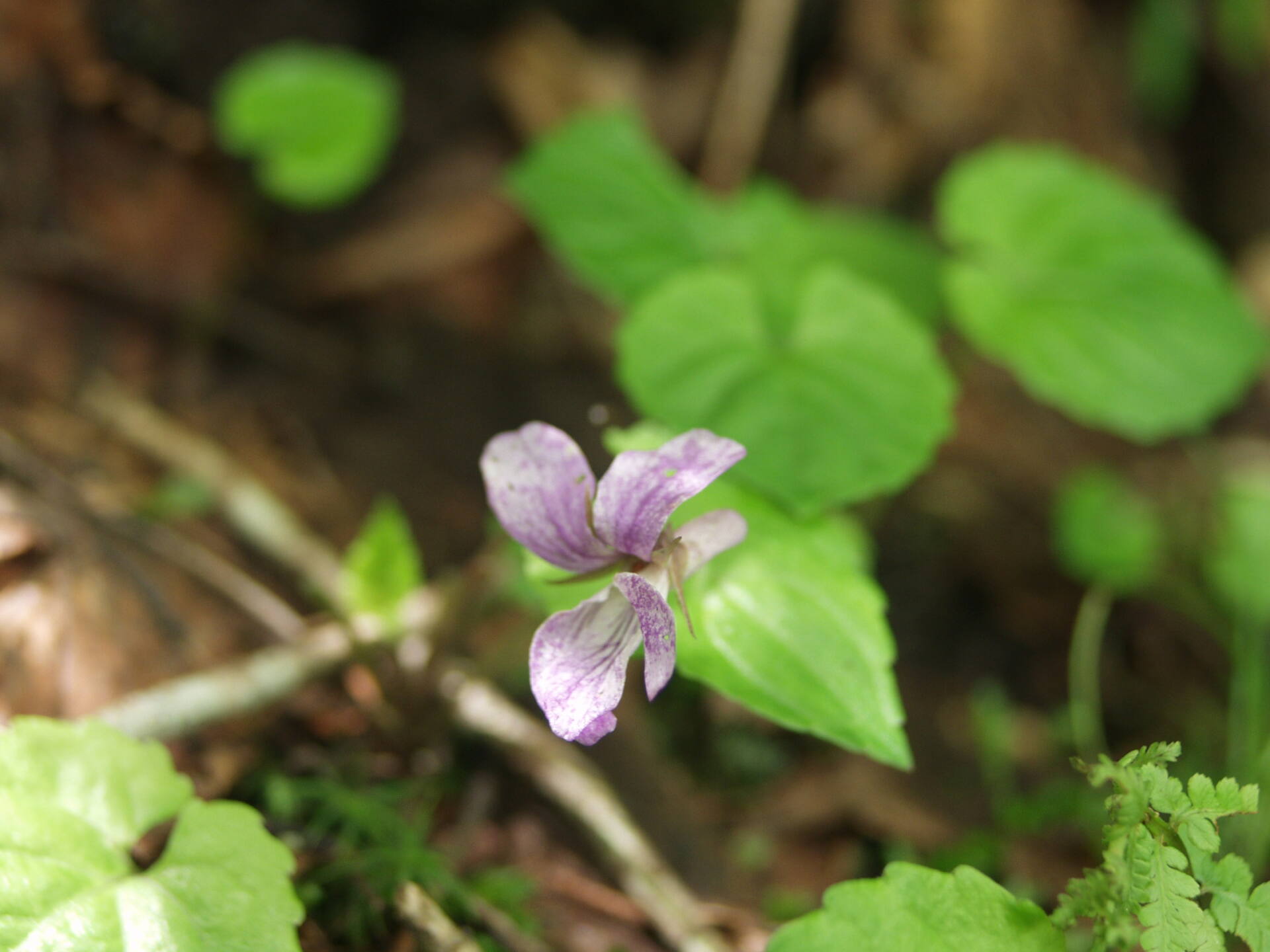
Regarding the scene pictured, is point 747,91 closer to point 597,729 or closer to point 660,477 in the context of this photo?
point 660,477

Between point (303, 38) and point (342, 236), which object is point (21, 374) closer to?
point (342, 236)

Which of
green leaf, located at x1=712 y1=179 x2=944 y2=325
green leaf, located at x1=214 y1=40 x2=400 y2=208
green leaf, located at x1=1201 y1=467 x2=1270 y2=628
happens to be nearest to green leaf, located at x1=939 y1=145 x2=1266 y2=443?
green leaf, located at x1=712 y1=179 x2=944 y2=325

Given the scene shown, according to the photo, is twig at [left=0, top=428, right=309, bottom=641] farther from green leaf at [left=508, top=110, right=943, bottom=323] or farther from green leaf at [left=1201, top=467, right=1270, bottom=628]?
green leaf at [left=1201, top=467, right=1270, bottom=628]

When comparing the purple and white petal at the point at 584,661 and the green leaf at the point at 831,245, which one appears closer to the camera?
the purple and white petal at the point at 584,661

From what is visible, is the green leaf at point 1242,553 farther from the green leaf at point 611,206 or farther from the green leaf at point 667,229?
the green leaf at point 611,206

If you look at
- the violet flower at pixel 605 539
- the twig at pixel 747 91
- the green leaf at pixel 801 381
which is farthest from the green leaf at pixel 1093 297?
the violet flower at pixel 605 539

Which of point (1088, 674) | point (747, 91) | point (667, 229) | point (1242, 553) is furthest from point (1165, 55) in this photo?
point (667, 229)

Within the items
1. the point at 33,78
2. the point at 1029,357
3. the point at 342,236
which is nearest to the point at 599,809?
the point at 1029,357
